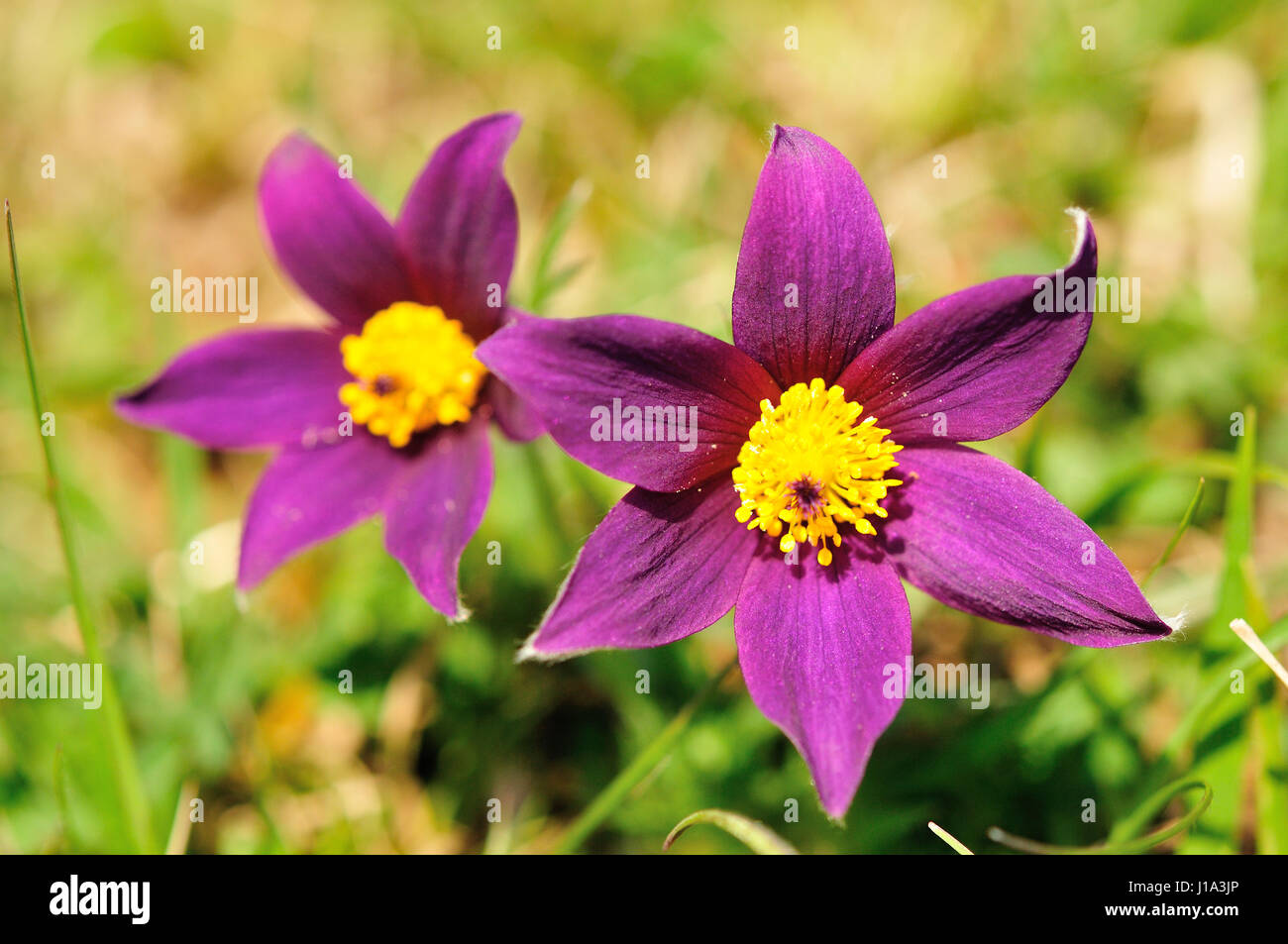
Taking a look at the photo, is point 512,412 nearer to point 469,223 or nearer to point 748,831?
point 469,223

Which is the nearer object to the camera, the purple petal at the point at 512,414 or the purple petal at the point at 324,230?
the purple petal at the point at 512,414

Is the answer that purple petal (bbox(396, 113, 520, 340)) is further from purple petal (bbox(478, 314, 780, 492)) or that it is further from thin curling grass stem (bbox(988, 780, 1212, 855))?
thin curling grass stem (bbox(988, 780, 1212, 855))

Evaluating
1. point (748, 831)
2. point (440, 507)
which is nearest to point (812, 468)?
point (748, 831)

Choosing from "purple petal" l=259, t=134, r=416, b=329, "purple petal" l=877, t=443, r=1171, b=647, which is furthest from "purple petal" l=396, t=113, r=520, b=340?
"purple petal" l=877, t=443, r=1171, b=647

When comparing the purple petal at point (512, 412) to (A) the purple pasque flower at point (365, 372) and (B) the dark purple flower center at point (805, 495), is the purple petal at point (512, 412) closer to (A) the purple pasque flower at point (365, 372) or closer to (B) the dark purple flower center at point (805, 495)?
(A) the purple pasque flower at point (365, 372)

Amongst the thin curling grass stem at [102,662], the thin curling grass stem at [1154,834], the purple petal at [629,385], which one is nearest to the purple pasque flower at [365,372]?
the thin curling grass stem at [102,662]

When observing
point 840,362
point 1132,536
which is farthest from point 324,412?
point 1132,536

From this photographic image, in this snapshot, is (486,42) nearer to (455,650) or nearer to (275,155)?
(275,155)
